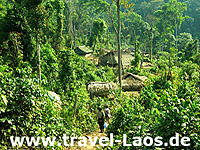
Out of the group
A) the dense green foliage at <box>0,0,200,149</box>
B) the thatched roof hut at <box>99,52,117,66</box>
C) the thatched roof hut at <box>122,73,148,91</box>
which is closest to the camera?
the dense green foliage at <box>0,0,200,149</box>

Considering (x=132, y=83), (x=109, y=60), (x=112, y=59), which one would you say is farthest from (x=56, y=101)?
(x=109, y=60)

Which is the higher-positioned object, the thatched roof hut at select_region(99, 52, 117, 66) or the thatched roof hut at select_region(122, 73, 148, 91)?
the thatched roof hut at select_region(99, 52, 117, 66)

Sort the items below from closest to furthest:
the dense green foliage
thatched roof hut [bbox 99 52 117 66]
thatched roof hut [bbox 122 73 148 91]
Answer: the dense green foliage < thatched roof hut [bbox 122 73 148 91] < thatched roof hut [bbox 99 52 117 66]

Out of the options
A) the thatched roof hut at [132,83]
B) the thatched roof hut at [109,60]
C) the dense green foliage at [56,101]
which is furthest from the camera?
the thatched roof hut at [109,60]

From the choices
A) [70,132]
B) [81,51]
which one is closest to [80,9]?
[81,51]

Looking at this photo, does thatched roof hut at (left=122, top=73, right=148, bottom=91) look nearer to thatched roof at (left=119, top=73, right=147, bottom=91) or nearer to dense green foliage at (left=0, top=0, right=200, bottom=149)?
thatched roof at (left=119, top=73, right=147, bottom=91)

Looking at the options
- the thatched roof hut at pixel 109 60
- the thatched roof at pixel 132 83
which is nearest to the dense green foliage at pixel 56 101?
the thatched roof at pixel 132 83

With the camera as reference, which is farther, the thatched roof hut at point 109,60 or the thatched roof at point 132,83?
the thatched roof hut at point 109,60

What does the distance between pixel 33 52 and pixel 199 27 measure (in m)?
63.0

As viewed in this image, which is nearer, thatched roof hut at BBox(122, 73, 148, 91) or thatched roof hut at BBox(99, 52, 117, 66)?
thatched roof hut at BBox(122, 73, 148, 91)

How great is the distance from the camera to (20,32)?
1103cm

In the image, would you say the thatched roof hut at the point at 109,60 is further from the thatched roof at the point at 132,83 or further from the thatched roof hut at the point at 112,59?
the thatched roof at the point at 132,83

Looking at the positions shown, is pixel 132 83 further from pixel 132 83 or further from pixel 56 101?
pixel 56 101

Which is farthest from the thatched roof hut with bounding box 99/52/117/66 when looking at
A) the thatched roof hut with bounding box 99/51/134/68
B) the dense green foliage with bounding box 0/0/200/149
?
the dense green foliage with bounding box 0/0/200/149
